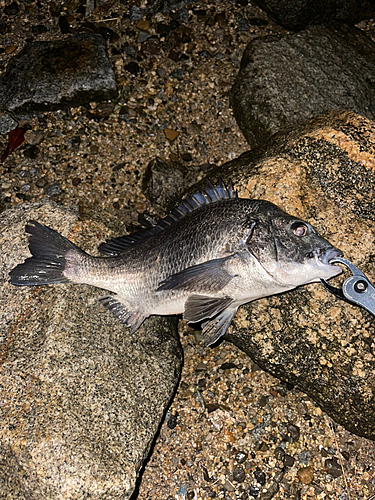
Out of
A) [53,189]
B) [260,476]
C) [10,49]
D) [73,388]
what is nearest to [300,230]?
[73,388]

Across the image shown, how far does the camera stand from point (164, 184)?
567 cm

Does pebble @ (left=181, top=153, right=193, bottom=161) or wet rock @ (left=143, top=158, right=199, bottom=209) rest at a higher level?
pebble @ (left=181, top=153, right=193, bottom=161)

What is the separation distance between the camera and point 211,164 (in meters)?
5.97

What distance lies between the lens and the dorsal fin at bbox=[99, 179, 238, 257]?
13.6 ft

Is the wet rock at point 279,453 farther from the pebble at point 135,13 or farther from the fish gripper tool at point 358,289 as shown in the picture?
the pebble at point 135,13

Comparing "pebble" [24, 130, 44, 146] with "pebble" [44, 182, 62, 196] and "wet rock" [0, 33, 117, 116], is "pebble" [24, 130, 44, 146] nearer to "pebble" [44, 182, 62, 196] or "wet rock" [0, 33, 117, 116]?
"wet rock" [0, 33, 117, 116]

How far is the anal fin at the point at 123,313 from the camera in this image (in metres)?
4.31

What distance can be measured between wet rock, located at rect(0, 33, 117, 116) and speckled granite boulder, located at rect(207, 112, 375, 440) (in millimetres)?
2430

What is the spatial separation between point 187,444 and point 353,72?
463 centimetres

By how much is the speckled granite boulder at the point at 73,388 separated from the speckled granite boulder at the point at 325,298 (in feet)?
2.99

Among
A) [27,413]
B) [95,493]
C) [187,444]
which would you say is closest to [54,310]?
[27,413]

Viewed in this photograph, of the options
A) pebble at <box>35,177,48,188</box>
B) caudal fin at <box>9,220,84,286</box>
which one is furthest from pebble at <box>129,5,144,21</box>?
caudal fin at <box>9,220,84,286</box>

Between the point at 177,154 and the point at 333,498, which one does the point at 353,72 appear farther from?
the point at 333,498

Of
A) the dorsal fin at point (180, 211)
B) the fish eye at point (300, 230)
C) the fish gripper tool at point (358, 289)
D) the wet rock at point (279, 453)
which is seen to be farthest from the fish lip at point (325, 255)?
the wet rock at point (279, 453)
